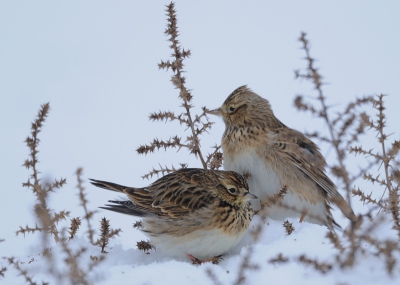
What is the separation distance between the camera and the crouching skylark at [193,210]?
17.8 feet

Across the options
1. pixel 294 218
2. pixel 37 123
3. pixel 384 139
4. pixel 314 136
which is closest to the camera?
pixel 314 136

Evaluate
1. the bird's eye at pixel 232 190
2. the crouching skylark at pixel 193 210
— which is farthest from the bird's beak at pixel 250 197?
the bird's eye at pixel 232 190

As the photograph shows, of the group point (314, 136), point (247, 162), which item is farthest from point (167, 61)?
point (314, 136)

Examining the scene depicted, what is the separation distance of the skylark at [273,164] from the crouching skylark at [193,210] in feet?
2.57

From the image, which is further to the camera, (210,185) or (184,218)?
(210,185)

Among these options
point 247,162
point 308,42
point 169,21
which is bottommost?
point 308,42

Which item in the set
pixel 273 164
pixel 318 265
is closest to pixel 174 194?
pixel 273 164

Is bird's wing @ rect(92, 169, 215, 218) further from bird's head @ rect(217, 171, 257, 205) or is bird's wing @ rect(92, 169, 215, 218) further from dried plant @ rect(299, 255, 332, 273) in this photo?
dried plant @ rect(299, 255, 332, 273)

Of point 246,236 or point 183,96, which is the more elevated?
point 183,96

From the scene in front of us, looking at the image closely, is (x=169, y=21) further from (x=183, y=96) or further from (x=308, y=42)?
(x=308, y=42)

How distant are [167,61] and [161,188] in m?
1.73

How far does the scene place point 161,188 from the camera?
6047 millimetres

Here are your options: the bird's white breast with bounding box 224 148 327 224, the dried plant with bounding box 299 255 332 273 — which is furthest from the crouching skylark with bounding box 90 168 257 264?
the dried plant with bounding box 299 255 332 273

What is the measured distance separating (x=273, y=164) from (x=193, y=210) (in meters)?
1.57
